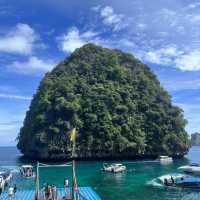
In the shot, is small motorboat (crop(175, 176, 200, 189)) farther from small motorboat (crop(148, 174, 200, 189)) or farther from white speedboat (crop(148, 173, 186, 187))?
white speedboat (crop(148, 173, 186, 187))

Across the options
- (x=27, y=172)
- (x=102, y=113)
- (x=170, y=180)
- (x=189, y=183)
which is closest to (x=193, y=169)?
(x=170, y=180)

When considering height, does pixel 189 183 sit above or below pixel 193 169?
below

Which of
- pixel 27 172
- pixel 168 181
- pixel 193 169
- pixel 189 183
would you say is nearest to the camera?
pixel 189 183

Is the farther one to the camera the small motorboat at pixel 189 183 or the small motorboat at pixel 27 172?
the small motorboat at pixel 27 172

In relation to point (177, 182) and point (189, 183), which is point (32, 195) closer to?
point (177, 182)

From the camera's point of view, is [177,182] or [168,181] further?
[168,181]

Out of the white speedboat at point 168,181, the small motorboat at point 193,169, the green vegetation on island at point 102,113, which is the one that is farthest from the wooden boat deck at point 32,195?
the green vegetation on island at point 102,113

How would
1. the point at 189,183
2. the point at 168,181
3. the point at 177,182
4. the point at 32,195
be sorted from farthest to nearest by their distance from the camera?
the point at 168,181, the point at 177,182, the point at 189,183, the point at 32,195

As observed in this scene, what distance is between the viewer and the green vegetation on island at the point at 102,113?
4269 inches

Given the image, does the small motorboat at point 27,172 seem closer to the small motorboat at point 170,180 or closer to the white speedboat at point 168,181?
the white speedboat at point 168,181

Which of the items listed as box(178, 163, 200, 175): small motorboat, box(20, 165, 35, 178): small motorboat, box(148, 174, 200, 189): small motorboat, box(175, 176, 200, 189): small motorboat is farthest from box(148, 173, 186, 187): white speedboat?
box(20, 165, 35, 178): small motorboat

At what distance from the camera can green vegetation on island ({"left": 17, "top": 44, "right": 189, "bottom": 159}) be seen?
108 m

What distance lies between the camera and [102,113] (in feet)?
358

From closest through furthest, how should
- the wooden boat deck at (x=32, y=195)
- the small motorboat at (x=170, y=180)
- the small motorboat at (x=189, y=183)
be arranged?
the wooden boat deck at (x=32, y=195) → the small motorboat at (x=189, y=183) → the small motorboat at (x=170, y=180)
